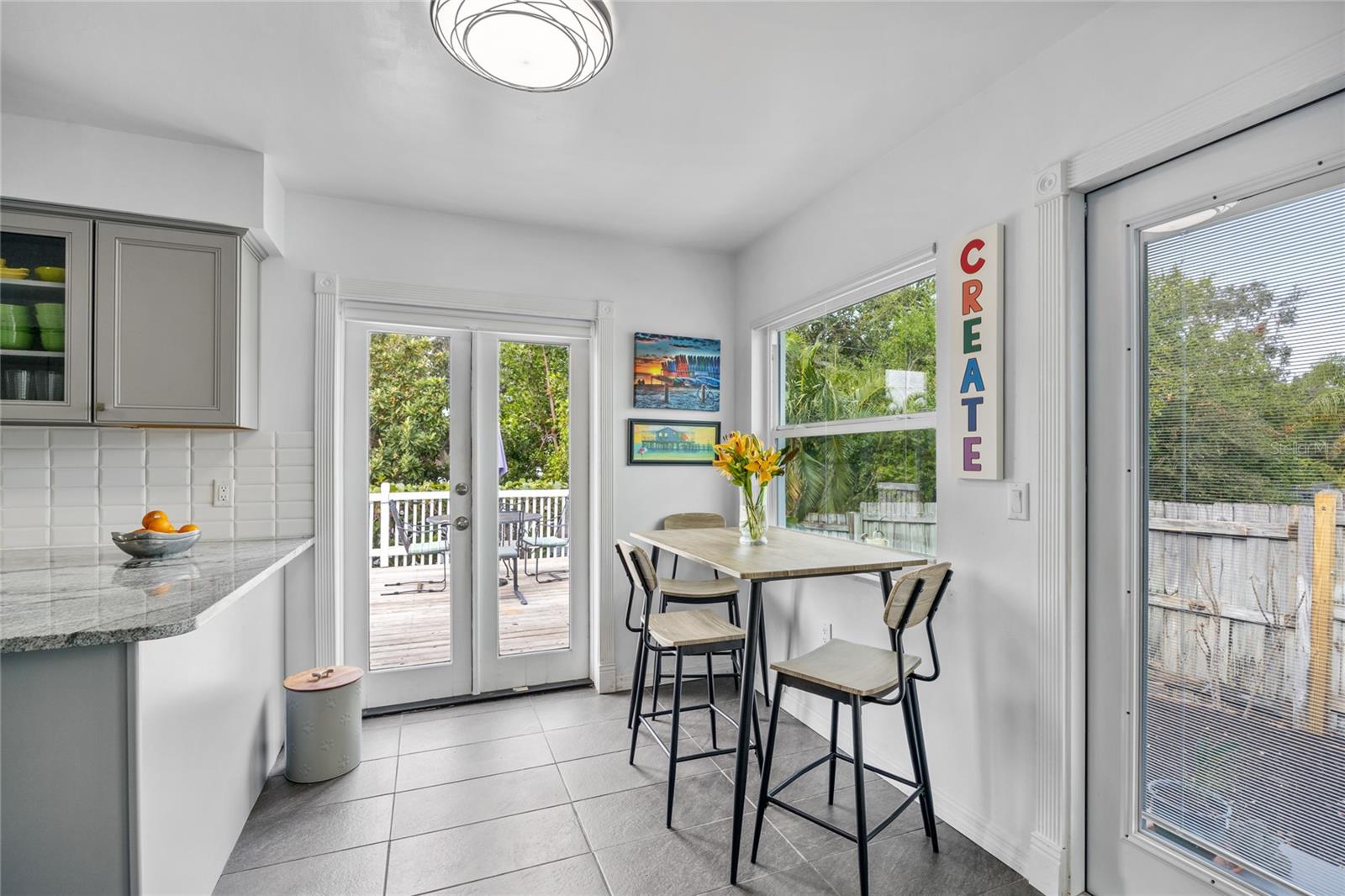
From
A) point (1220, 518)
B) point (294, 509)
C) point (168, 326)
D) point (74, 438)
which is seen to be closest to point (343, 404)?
point (294, 509)

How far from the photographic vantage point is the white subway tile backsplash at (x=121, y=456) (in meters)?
2.63

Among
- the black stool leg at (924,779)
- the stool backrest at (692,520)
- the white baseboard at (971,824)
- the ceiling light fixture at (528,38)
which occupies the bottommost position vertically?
the white baseboard at (971,824)

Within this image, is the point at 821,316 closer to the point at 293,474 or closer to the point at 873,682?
the point at 873,682

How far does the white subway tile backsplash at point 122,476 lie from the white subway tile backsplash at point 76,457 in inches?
1.8

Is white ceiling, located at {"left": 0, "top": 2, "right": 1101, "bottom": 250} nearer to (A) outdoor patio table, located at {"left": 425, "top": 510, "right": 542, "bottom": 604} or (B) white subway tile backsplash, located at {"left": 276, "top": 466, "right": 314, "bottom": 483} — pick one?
A: (B) white subway tile backsplash, located at {"left": 276, "top": 466, "right": 314, "bottom": 483}

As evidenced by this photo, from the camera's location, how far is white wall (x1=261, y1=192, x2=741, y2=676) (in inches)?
118

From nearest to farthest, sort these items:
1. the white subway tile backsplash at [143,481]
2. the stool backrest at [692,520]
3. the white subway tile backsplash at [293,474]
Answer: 1. the white subway tile backsplash at [143,481]
2. the white subway tile backsplash at [293,474]
3. the stool backrest at [692,520]

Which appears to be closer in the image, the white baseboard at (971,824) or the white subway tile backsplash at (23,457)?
the white baseboard at (971,824)

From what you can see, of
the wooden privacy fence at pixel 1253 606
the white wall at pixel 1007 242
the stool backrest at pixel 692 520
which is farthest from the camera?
the stool backrest at pixel 692 520

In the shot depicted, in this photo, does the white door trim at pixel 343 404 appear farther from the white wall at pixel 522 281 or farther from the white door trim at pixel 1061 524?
the white door trim at pixel 1061 524

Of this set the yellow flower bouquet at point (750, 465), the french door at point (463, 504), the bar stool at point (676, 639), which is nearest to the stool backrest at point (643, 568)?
the bar stool at point (676, 639)

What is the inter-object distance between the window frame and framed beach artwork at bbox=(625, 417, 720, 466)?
15.3 inches

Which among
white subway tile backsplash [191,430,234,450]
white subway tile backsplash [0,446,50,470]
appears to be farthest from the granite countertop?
white subway tile backsplash [191,430,234,450]

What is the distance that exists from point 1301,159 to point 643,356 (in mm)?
2747
